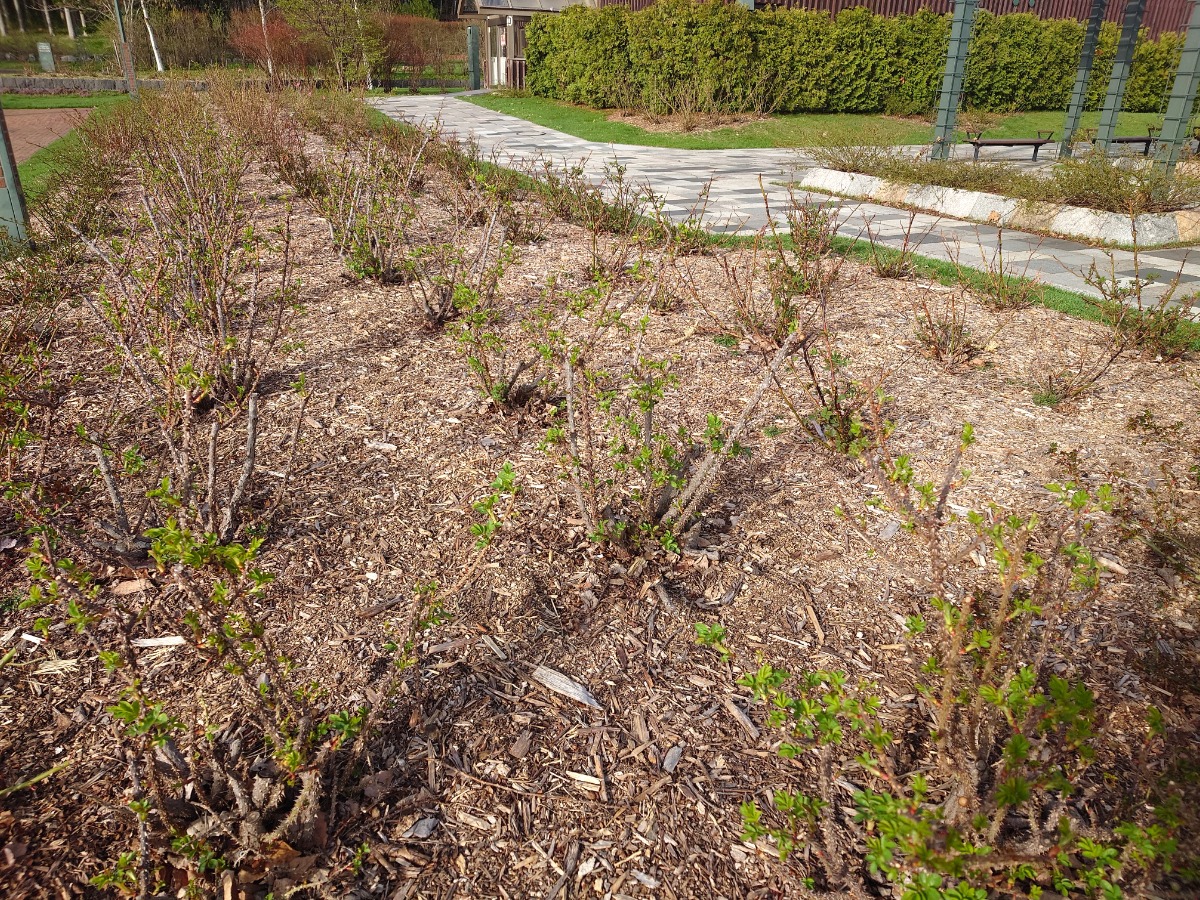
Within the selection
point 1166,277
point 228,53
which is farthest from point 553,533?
point 228,53

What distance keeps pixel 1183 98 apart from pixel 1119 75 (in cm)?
269

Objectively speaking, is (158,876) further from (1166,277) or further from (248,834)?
(1166,277)

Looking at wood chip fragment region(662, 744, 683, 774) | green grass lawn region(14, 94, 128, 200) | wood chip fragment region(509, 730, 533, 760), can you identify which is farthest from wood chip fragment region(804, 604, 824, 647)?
green grass lawn region(14, 94, 128, 200)

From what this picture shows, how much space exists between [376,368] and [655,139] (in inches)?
479

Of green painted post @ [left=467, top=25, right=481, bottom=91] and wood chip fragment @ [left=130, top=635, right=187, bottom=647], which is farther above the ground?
green painted post @ [left=467, top=25, right=481, bottom=91]

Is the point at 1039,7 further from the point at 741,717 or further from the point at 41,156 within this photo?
the point at 741,717

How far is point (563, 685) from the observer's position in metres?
2.26

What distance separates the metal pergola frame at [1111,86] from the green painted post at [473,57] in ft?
70.8

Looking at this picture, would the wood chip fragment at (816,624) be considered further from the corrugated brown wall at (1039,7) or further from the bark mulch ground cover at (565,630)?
the corrugated brown wall at (1039,7)

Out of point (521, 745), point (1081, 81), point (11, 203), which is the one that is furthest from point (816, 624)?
point (1081, 81)

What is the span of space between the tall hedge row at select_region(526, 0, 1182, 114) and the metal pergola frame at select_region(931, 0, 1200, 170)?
A: 258 inches

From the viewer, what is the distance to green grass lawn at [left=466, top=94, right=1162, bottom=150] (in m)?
14.3

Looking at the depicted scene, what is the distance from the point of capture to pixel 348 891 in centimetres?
168

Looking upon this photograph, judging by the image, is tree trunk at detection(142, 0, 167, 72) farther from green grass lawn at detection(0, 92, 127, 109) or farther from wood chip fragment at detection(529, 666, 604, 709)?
wood chip fragment at detection(529, 666, 604, 709)
